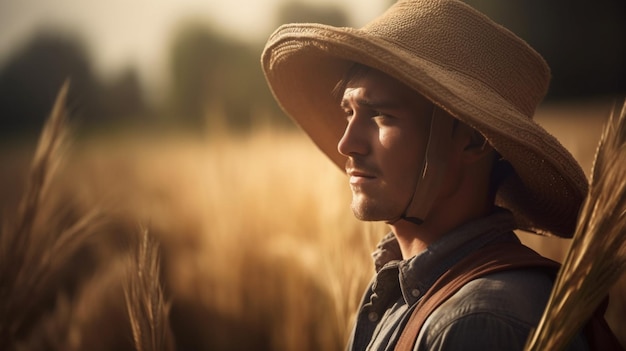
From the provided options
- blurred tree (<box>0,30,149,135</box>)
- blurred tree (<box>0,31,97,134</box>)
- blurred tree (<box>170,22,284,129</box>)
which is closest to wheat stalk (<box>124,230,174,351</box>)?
blurred tree (<box>0,30,149,135</box>)

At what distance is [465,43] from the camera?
1604 millimetres

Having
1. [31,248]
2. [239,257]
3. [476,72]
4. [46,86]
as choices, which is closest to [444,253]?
[476,72]

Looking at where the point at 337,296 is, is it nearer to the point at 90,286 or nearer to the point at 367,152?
the point at 367,152

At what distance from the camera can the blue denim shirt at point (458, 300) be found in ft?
4.02

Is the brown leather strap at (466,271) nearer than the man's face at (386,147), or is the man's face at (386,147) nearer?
the brown leather strap at (466,271)

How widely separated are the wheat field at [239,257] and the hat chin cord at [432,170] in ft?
2.18

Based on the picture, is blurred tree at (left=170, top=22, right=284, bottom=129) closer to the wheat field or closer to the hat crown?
the wheat field

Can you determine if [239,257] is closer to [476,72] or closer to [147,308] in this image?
[147,308]

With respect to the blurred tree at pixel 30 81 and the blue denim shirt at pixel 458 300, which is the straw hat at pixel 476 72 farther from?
the blurred tree at pixel 30 81

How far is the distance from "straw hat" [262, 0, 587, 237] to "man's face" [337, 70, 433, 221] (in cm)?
10

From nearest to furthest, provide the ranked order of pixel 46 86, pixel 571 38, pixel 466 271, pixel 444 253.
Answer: pixel 466 271 < pixel 444 253 < pixel 571 38 < pixel 46 86

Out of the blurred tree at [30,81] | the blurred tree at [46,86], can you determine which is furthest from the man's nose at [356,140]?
the blurred tree at [30,81]

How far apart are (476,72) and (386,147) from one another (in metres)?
0.28

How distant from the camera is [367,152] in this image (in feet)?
5.26
